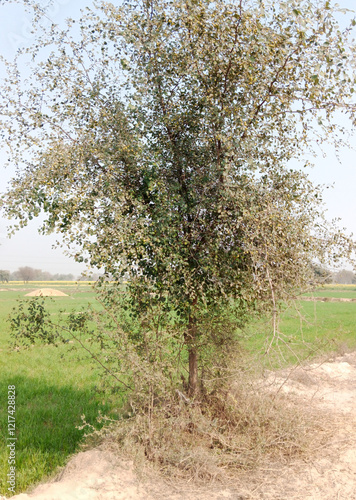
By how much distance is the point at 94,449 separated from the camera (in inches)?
316

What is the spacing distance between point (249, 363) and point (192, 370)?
1.19 metres

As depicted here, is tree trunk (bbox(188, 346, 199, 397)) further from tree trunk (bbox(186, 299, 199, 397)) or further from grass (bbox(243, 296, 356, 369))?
grass (bbox(243, 296, 356, 369))

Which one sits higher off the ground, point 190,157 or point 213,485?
point 190,157

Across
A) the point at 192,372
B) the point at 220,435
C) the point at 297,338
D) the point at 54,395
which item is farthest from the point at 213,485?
the point at 297,338

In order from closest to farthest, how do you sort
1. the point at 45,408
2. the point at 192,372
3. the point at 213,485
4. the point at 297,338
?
the point at 213,485 < the point at 192,372 < the point at 45,408 < the point at 297,338

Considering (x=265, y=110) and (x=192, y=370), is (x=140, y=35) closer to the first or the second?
(x=265, y=110)

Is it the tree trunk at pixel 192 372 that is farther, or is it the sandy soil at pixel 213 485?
the tree trunk at pixel 192 372

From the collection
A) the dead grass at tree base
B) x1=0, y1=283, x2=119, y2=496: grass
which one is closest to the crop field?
x1=0, y1=283, x2=119, y2=496: grass

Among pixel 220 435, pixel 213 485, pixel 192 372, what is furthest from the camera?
pixel 192 372

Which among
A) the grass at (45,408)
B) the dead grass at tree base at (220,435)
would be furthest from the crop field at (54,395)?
the dead grass at tree base at (220,435)

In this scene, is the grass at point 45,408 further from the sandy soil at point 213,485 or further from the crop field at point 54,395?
the sandy soil at point 213,485

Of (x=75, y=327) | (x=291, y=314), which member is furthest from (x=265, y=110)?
(x=75, y=327)

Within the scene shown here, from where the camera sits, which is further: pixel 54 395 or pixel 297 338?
pixel 297 338

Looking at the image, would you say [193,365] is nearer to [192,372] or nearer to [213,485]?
[192,372]
